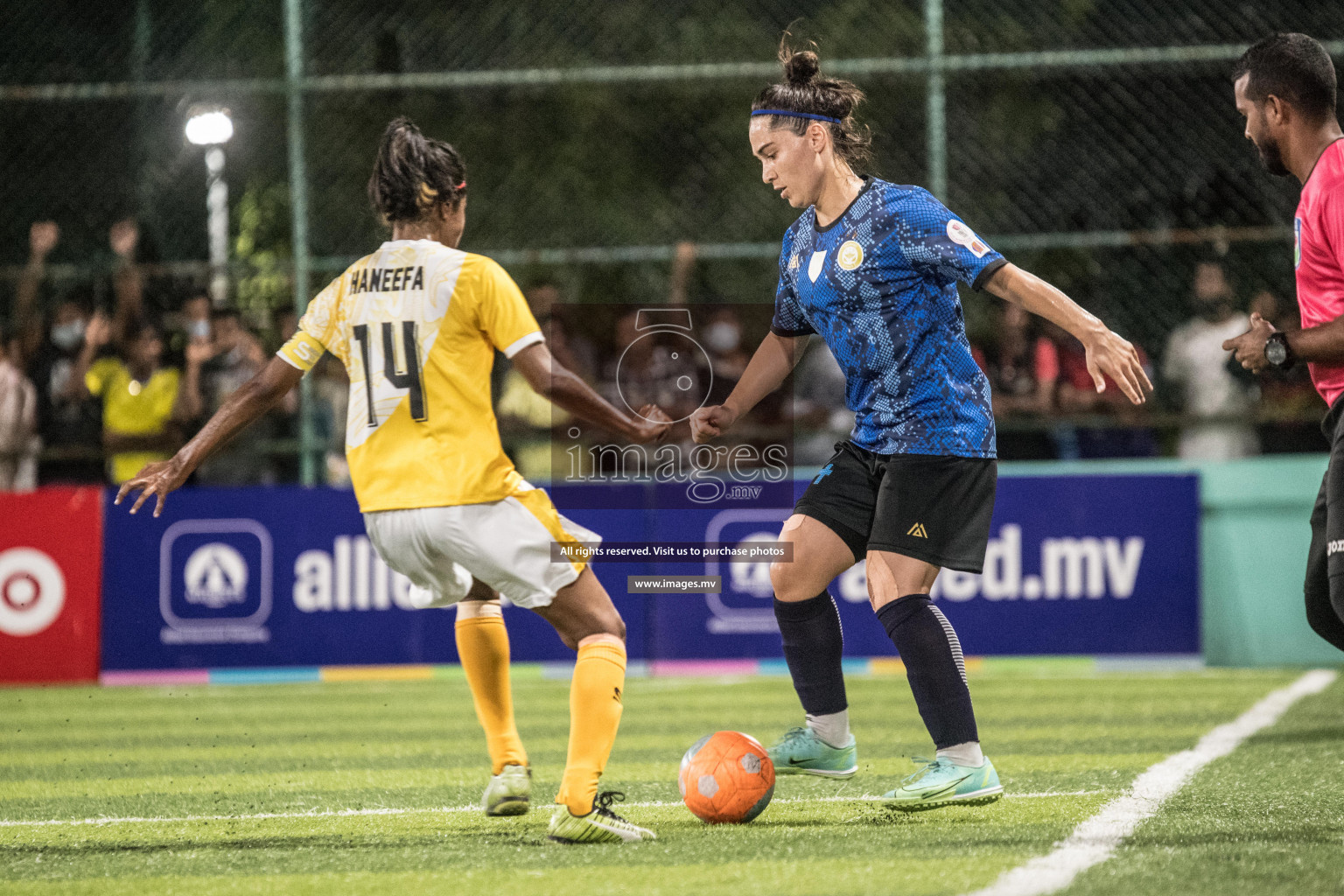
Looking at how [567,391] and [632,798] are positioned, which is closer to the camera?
[567,391]

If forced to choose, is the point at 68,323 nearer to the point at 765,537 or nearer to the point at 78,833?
the point at 765,537

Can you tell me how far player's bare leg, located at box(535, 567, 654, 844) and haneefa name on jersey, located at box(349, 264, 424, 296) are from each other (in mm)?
957

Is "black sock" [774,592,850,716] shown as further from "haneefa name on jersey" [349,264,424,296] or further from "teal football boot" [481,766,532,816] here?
"haneefa name on jersey" [349,264,424,296]

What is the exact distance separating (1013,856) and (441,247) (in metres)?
2.30

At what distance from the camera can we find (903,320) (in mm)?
4914

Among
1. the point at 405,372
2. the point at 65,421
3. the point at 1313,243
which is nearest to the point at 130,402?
the point at 65,421

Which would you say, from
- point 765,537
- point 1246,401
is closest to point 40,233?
point 765,537

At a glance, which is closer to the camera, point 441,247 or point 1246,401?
point 441,247

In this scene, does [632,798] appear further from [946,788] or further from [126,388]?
[126,388]

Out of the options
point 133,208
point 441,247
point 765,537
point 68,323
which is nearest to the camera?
point 441,247

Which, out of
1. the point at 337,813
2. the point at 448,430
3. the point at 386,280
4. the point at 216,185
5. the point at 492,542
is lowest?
the point at 337,813

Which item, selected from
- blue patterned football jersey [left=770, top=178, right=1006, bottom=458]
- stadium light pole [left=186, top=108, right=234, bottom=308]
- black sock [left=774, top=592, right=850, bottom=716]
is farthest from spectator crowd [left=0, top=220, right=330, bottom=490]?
blue patterned football jersey [left=770, top=178, right=1006, bottom=458]

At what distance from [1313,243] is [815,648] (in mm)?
1969

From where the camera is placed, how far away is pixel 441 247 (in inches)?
184
